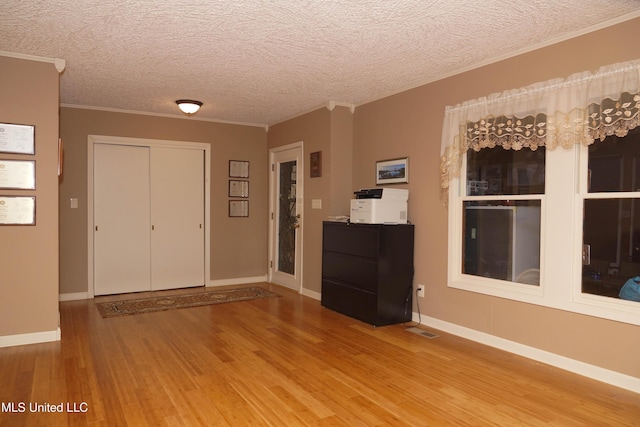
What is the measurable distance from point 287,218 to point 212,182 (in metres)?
Answer: 1.23

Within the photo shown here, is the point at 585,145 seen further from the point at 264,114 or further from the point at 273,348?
the point at 264,114

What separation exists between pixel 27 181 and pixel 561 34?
14.6 feet

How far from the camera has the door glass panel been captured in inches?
251

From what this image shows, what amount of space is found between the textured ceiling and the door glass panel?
175cm

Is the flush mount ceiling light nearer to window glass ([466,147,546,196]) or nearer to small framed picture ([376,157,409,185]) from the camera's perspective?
small framed picture ([376,157,409,185])

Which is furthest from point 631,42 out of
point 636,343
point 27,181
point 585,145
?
point 27,181

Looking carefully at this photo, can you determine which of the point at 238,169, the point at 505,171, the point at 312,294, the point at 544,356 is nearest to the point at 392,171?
the point at 505,171

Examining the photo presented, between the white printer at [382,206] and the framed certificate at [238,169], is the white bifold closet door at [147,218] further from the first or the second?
the white printer at [382,206]

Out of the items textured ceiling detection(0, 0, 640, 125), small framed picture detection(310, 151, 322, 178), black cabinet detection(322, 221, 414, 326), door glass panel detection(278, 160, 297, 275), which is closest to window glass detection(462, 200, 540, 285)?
black cabinet detection(322, 221, 414, 326)

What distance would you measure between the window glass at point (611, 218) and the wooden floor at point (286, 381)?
746mm

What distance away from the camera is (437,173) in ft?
14.2

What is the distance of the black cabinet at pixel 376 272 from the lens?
172 inches

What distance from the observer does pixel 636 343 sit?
2.87m

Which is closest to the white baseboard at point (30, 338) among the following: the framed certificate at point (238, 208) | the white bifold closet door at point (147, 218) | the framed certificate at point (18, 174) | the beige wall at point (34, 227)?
the beige wall at point (34, 227)
